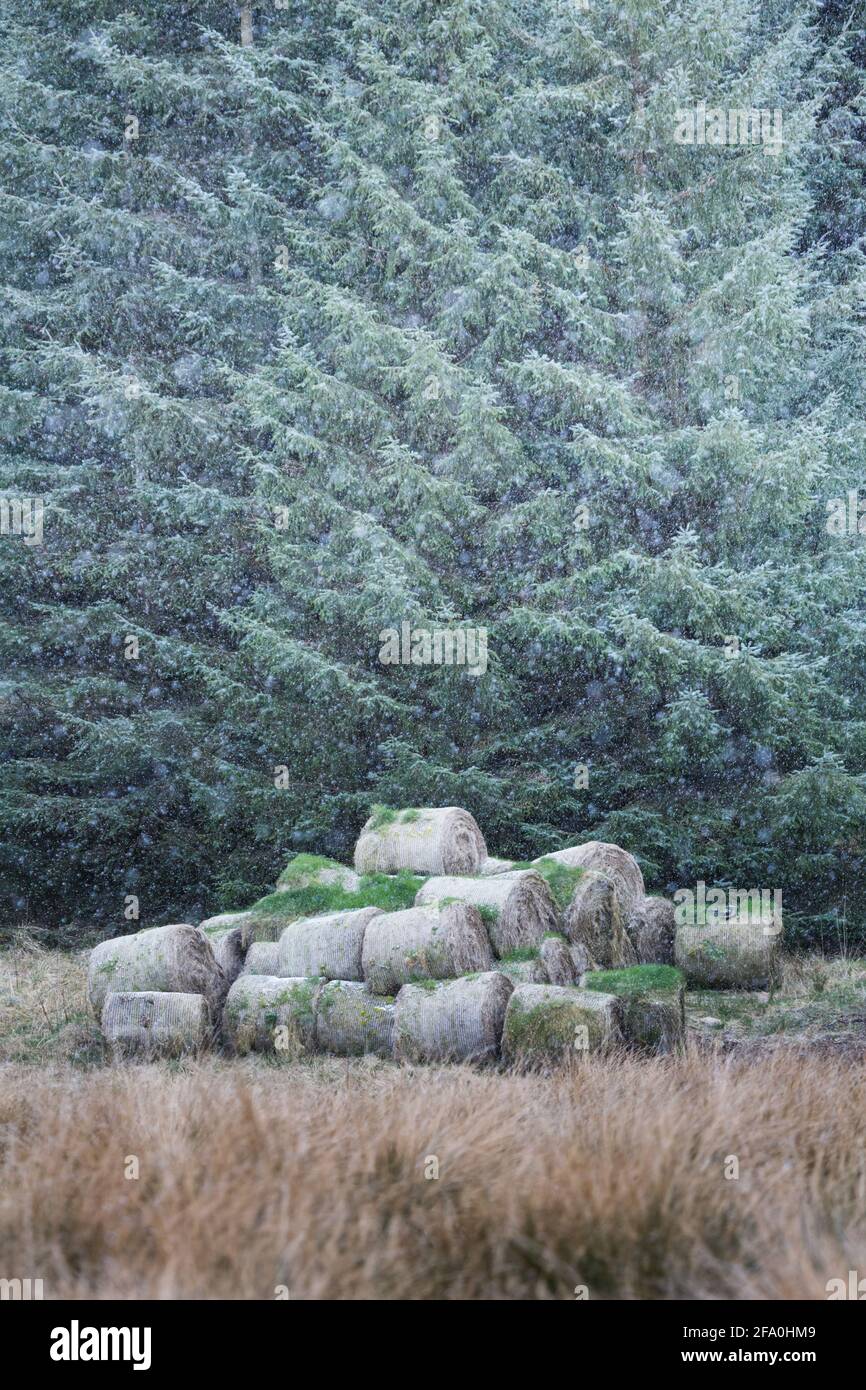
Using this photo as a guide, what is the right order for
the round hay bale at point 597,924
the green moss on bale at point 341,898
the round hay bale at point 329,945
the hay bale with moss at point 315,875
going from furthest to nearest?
the hay bale with moss at point 315,875
the round hay bale at point 597,924
the green moss on bale at point 341,898
the round hay bale at point 329,945

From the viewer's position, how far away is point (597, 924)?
26.6 ft

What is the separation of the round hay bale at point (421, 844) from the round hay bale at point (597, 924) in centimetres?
102

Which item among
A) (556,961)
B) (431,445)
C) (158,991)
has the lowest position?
(158,991)

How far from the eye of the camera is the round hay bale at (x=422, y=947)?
22.4ft

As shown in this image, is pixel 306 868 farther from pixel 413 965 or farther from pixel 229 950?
pixel 413 965

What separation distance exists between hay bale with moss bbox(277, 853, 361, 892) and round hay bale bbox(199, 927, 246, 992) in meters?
0.55

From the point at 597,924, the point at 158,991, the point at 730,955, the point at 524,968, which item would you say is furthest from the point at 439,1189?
the point at 730,955

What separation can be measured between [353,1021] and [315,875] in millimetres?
2010

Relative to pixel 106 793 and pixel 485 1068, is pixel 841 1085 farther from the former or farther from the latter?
pixel 106 793

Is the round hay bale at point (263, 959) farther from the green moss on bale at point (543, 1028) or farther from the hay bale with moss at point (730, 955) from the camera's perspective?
the hay bale with moss at point (730, 955)

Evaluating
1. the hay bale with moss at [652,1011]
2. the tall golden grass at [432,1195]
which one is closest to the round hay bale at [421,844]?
the hay bale with moss at [652,1011]

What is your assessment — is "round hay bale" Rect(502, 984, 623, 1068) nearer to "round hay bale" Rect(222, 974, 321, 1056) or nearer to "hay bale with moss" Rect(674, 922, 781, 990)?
"round hay bale" Rect(222, 974, 321, 1056)

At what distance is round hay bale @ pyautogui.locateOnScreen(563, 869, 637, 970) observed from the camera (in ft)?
26.0
